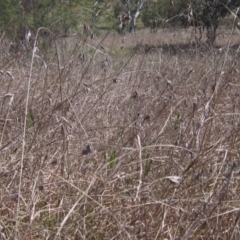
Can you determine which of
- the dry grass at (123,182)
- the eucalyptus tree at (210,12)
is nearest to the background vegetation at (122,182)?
the dry grass at (123,182)

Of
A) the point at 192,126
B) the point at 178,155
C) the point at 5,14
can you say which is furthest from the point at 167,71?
the point at 5,14

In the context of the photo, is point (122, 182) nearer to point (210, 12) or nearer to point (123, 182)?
point (123, 182)

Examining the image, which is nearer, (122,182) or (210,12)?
(122,182)

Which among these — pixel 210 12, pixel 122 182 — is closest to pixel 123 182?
pixel 122 182

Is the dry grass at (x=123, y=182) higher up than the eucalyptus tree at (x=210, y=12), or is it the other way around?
the eucalyptus tree at (x=210, y=12)

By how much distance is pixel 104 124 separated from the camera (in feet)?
7.42

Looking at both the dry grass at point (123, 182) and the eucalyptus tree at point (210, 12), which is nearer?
the dry grass at point (123, 182)

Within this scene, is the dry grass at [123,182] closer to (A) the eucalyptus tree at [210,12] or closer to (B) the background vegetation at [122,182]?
(B) the background vegetation at [122,182]

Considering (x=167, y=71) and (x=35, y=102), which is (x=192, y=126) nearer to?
(x=35, y=102)

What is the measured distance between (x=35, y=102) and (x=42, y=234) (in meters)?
1.00

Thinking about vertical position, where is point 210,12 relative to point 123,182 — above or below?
above

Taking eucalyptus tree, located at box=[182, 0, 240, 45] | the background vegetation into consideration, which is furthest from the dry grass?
eucalyptus tree, located at box=[182, 0, 240, 45]

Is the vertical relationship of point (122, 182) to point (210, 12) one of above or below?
below

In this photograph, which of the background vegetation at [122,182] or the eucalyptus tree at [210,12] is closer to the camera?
the background vegetation at [122,182]
